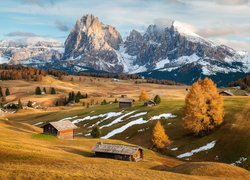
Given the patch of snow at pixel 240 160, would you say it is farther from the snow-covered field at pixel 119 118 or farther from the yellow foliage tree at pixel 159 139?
the snow-covered field at pixel 119 118

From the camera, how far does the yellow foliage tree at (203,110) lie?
94562 millimetres

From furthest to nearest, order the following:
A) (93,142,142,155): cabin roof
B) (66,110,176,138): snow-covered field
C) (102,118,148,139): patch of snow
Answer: (66,110,176,138): snow-covered field, (102,118,148,139): patch of snow, (93,142,142,155): cabin roof

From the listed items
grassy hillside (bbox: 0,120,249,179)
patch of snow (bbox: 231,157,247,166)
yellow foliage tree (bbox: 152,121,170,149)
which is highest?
grassy hillside (bbox: 0,120,249,179)

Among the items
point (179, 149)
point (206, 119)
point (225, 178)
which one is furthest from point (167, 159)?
point (225, 178)

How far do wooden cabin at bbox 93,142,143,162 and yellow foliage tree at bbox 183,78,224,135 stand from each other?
24.2 metres

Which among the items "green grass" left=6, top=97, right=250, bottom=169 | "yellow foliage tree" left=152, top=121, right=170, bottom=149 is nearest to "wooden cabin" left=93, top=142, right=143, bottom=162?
"yellow foliage tree" left=152, top=121, right=170, bottom=149

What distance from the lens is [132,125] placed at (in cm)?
11512

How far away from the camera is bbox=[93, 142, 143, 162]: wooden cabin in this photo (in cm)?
7338

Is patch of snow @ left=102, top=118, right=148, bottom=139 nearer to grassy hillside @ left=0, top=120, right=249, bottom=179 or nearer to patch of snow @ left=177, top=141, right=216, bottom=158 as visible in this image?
patch of snow @ left=177, top=141, right=216, bottom=158

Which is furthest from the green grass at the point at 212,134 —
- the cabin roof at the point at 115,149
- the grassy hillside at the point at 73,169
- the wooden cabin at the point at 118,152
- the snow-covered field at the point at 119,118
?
the cabin roof at the point at 115,149

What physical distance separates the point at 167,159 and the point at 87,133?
148 ft

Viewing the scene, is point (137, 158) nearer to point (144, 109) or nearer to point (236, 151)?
point (236, 151)

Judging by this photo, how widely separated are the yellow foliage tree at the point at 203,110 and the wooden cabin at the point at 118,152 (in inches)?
952

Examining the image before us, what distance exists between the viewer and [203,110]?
95250 mm
